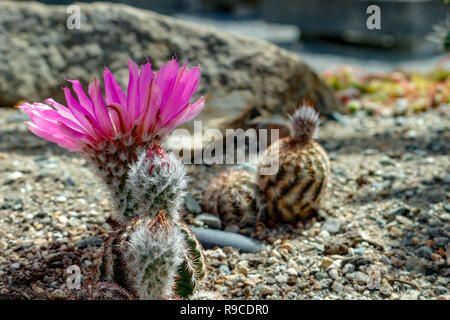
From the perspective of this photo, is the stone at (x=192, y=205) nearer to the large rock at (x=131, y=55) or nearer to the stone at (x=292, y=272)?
the stone at (x=292, y=272)

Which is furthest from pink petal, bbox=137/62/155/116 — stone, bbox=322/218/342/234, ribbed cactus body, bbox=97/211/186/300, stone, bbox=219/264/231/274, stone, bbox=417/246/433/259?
stone, bbox=417/246/433/259

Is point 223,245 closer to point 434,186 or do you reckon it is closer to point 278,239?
point 278,239

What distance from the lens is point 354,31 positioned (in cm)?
→ 861

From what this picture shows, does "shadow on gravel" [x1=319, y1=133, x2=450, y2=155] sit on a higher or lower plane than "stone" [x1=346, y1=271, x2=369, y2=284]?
higher

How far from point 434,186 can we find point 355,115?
1985mm

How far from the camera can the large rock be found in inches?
175

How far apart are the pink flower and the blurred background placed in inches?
234

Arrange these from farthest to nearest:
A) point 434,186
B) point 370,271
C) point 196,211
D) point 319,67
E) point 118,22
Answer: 1. point 319,67
2. point 118,22
3. point 434,186
4. point 196,211
5. point 370,271

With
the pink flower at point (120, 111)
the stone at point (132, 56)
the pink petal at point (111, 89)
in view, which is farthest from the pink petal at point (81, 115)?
the stone at point (132, 56)

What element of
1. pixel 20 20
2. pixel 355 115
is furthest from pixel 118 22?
pixel 355 115

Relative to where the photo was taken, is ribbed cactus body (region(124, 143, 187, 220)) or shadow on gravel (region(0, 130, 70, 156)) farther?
shadow on gravel (region(0, 130, 70, 156))

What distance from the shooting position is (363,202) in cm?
296

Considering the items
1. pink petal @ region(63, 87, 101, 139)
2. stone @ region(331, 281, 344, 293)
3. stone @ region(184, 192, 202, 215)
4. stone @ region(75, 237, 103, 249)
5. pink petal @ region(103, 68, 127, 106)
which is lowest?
stone @ region(331, 281, 344, 293)

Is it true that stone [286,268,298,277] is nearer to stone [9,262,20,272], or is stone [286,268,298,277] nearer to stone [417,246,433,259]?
stone [417,246,433,259]
